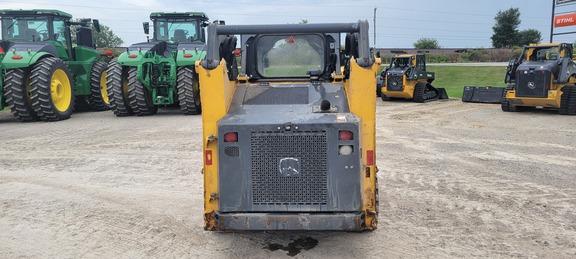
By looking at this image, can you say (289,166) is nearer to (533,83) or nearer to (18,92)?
(18,92)

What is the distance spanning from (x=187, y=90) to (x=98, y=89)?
3879mm

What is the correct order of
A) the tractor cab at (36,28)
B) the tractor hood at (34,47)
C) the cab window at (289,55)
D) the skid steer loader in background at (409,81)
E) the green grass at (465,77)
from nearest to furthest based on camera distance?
the cab window at (289,55), the tractor hood at (34,47), the tractor cab at (36,28), the skid steer loader in background at (409,81), the green grass at (465,77)

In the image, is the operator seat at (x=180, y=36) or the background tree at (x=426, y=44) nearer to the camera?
the operator seat at (x=180, y=36)

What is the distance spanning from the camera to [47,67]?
40.2 ft

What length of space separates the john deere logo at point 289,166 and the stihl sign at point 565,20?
27639 millimetres

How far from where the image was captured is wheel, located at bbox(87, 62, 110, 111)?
15.2 metres

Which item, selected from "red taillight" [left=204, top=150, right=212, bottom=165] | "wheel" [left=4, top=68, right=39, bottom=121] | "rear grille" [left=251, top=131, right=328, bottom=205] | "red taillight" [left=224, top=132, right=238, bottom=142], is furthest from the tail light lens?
"wheel" [left=4, top=68, right=39, bottom=121]

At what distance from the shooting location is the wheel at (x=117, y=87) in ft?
43.6

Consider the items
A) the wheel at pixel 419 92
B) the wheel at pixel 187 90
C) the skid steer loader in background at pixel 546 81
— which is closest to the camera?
the wheel at pixel 187 90

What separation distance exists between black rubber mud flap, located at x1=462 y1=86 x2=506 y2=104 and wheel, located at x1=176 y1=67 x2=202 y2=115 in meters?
10.8

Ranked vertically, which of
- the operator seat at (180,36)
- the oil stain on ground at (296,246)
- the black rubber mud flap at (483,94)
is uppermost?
the operator seat at (180,36)

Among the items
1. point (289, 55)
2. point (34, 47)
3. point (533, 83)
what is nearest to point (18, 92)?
point (34, 47)

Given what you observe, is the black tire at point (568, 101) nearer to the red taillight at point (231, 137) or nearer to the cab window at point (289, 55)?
the cab window at point (289, 55)

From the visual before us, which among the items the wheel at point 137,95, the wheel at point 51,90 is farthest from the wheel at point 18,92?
the wheel at point 137,95
